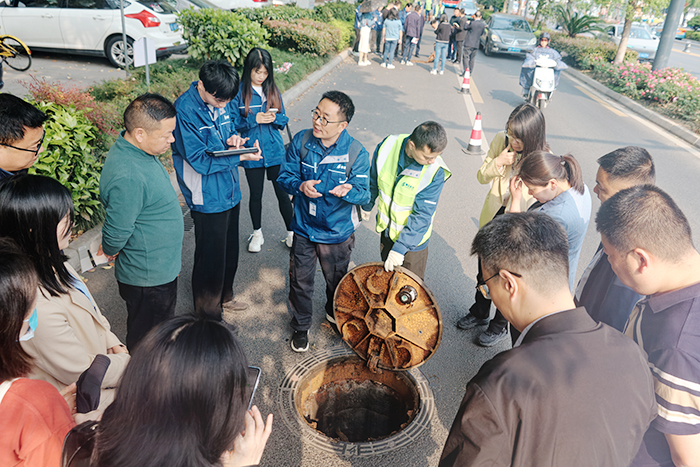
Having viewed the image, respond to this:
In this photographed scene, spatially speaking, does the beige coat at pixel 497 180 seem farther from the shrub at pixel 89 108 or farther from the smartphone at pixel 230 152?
the shrub at pixel 89 108

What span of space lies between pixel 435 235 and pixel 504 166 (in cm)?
200

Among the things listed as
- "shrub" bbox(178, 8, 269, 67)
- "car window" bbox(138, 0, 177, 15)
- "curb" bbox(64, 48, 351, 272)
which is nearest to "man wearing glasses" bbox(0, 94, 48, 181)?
"curb" bbox(64, 48, 351, 272)

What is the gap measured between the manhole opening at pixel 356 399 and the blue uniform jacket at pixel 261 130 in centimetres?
212

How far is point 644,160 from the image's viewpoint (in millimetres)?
2828

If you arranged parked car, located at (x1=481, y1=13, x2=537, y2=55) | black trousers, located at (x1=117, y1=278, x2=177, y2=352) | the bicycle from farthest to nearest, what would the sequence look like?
parked car, located at (x1=481, y1=13, x2=537, y2=55) < the bicycle < black trousers, located at (x1=117, y1=278, x2=177, y2=352)

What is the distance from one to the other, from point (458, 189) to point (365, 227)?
201cm

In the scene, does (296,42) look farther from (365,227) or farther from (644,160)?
(644,160)

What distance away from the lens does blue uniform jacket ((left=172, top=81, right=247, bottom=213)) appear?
3.28 meters

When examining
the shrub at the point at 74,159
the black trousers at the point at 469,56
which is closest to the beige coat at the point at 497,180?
the shrub at the point at 74,159

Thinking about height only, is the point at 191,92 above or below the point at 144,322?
above

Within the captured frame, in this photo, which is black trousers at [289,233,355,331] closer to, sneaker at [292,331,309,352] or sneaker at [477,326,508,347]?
sneaker at [292,331,309,352]

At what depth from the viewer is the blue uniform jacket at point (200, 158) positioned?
10.8 feet

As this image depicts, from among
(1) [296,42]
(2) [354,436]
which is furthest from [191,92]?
(1) [296,42]

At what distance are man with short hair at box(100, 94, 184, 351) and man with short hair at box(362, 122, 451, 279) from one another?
146 centimetres
